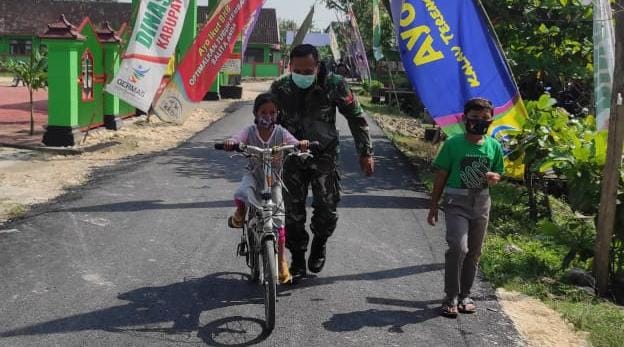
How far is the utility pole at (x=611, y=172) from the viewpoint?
17.1 ft

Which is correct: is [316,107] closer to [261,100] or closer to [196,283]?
[261,100]

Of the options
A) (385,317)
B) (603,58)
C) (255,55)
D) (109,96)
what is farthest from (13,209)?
(255,55)

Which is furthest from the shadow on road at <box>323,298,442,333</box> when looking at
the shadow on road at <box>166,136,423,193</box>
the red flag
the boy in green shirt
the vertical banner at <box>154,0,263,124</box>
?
the red flag

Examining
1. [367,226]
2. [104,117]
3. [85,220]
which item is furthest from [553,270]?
[104,117]

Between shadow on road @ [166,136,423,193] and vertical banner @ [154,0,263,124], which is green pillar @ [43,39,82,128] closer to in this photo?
shadow on road @ [166,136,423,193]

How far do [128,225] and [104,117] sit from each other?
959 centimetres

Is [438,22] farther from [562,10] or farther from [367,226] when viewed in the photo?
[562,10]

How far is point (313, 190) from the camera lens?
516cm

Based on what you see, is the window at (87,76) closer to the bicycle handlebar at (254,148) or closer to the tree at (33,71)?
the tree at (33,71)

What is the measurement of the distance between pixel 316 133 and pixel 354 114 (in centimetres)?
34

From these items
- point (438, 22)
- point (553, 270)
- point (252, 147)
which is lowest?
point (553, 270)

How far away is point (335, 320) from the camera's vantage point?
4.51 metres

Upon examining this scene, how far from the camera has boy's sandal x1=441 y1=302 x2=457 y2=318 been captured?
465 centimetres

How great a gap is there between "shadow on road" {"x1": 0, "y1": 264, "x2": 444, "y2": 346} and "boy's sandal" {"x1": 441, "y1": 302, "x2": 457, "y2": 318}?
127 millimetres
